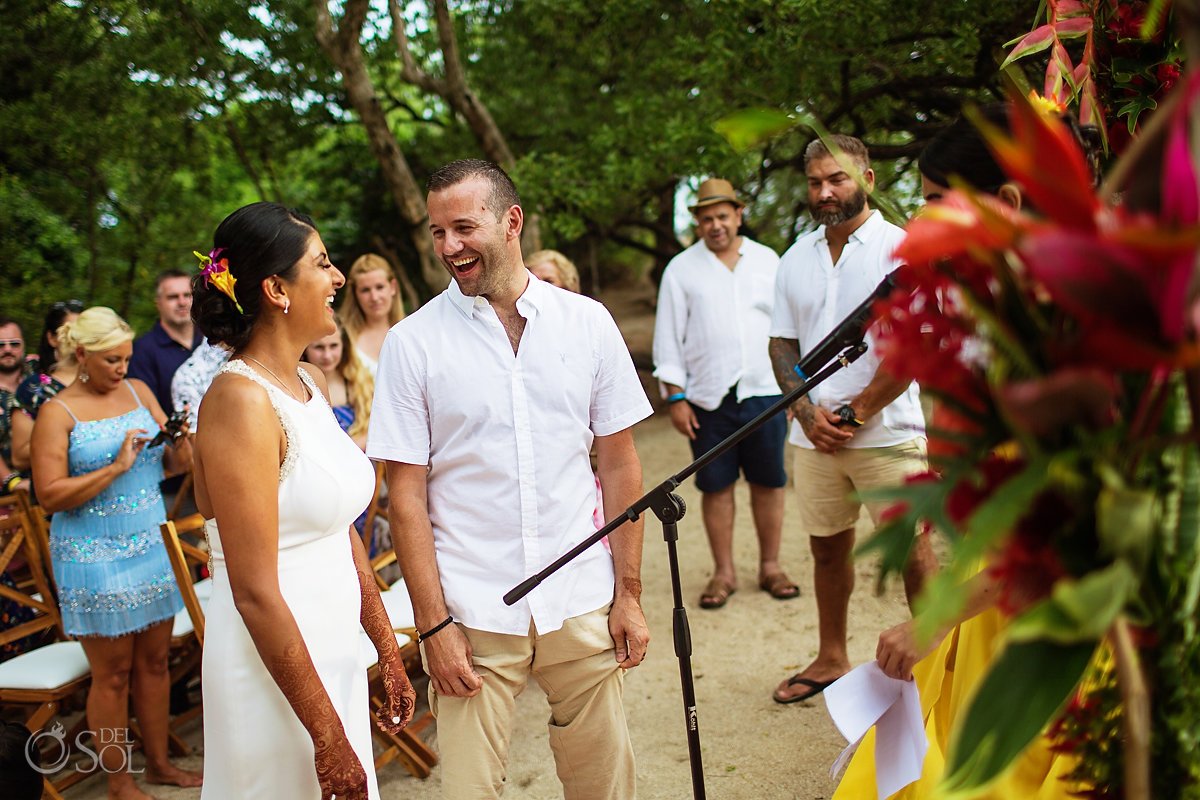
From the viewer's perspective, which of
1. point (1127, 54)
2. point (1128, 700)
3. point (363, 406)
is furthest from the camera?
point (363, 406)

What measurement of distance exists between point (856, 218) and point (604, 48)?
21.2 ft

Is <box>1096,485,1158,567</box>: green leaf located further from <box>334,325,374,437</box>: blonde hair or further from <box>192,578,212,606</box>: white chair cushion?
<box>334,325,374,437</box>: blonde hair

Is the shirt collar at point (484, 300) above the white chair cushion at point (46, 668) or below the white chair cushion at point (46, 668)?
above

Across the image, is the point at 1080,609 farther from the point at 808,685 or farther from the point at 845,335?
the point at 808,685

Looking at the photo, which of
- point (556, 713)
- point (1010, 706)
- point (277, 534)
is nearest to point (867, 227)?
point (556, 713)

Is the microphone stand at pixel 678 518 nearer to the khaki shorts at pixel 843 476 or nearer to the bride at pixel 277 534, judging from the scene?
the bride at pixel 277 534

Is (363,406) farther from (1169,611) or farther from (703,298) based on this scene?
(1169,611)

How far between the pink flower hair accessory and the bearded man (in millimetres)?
2266

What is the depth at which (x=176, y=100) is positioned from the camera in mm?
9625

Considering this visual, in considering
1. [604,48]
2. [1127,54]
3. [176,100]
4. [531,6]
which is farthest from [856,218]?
[176,100]

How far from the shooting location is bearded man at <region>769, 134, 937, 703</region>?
3545 millimetres

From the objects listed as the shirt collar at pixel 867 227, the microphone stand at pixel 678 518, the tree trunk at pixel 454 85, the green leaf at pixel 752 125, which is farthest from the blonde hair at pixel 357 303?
the green leaf at pixel 752 125

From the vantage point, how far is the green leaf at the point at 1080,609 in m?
0.75

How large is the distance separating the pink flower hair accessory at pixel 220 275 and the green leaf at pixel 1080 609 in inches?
75.2
